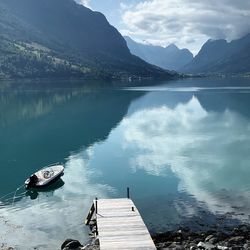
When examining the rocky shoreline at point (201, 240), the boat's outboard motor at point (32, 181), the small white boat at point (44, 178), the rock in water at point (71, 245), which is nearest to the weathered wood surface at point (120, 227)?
the rocky shoreline at point (201, 240)

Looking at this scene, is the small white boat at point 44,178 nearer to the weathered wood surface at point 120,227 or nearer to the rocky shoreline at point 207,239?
the weathered wood surface at point 120,227

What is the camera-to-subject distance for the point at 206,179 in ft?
217

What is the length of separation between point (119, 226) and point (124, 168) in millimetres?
36687

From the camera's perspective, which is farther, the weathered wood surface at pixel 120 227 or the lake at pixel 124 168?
the lake at pixel 124 168

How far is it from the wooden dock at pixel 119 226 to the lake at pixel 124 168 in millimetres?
3291

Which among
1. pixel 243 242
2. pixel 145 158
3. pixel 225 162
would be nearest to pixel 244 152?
pixel 225 162

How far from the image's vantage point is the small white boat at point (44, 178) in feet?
199

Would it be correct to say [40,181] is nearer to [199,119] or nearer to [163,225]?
[163,225]

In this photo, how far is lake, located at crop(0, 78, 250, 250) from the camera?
155ft

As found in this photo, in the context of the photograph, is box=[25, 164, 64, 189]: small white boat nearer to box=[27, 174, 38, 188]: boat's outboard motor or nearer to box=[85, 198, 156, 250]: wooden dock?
box=[27, 174, 38, 188]: boat's outboard motor

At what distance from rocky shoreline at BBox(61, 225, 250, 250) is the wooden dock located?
2025mm

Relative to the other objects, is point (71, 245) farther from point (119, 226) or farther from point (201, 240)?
point (201, 240)

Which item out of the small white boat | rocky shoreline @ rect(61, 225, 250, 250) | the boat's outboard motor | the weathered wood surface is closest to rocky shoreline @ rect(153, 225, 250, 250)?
rocky shoreline @ rect(61, 225, 250, 250)

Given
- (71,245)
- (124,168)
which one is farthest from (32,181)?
(71,245)
